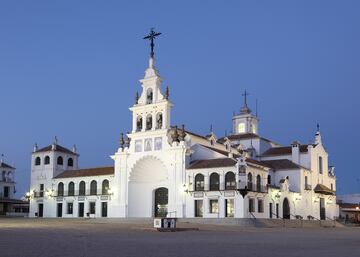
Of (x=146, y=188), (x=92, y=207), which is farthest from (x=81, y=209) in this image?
(x=146, y=188)

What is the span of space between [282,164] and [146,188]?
18187 millimetres

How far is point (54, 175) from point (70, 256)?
192 ft

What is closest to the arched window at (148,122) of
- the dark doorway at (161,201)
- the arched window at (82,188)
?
the dark doorway at (161,201)

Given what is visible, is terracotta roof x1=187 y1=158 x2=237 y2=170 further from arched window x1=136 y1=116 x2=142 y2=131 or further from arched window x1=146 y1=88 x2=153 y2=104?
arched window x1=146 y1=88 x2=153 y2=104

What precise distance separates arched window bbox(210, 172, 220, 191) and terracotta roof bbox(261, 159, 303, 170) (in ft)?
42.0

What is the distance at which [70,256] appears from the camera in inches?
583

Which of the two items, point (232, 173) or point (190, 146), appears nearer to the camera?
point (232, 173)

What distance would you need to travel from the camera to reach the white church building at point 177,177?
55.3m

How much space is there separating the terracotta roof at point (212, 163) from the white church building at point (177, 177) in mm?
119

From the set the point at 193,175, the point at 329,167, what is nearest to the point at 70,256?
the point at 193,175

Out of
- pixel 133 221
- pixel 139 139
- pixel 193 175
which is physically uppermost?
pixel 139 139

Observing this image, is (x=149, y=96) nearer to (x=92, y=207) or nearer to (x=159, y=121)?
(x=159, y=121)

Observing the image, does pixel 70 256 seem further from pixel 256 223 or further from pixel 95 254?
Result: pixel 256 223

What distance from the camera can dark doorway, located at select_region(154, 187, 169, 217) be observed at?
61.8 metres
